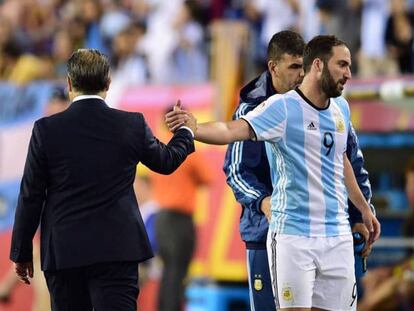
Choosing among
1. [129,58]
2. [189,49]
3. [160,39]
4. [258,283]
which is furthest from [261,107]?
[129,58]

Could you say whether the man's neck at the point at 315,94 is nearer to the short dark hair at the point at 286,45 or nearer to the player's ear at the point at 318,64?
the player's ear at the point at 318,64

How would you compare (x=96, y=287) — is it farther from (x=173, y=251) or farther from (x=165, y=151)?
(x=173, y=251)

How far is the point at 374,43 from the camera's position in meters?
14.0

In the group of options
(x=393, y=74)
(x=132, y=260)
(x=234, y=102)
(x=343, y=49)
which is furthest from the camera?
(x=234, y=102)

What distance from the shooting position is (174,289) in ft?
44.8

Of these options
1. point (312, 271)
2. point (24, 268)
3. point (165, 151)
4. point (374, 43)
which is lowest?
point (312, 271)

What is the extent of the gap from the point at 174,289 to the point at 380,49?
3.48 m

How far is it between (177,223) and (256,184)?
5.78 m

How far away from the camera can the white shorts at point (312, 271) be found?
7133 mm

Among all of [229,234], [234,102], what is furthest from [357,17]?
[229,234]

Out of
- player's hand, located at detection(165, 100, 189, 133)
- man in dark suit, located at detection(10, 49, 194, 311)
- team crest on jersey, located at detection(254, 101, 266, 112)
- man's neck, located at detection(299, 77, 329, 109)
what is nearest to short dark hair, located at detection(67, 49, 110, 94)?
man in dark suit, located at detection(10, 49, 194, 311)

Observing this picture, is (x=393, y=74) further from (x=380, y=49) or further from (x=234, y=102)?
(x=234, y=102)

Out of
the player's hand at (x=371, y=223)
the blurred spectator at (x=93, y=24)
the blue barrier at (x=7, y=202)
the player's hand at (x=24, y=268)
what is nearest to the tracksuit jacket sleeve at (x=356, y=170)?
the player's hand at (x=371, y=223)

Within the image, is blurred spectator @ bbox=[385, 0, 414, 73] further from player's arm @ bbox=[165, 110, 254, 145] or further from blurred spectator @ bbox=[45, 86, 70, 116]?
player's arm @ bbox=[165, 110, 254, 145]
